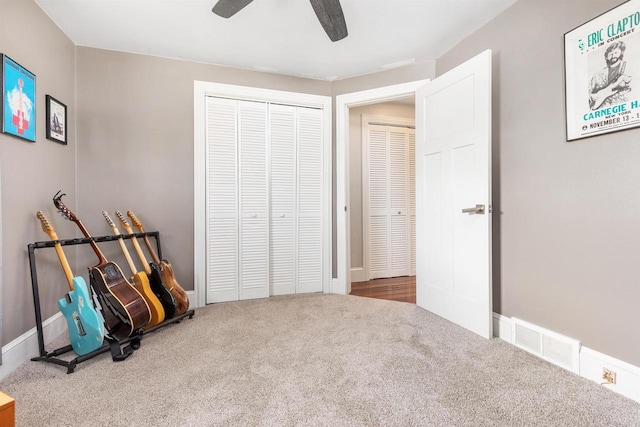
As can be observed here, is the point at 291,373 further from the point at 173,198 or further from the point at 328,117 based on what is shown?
the point at 328,117

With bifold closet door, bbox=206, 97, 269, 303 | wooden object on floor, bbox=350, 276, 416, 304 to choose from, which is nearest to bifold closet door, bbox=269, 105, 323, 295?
bifold closet door, bbox=206, 97, 269, 303

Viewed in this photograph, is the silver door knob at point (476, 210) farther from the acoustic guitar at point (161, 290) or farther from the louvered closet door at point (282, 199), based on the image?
the acoustic guitar at point (161, 290)

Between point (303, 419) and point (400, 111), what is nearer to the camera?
point (303, 419)

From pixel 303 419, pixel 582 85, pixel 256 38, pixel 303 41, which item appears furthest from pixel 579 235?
pixel 256 38

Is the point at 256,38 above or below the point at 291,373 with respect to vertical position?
above

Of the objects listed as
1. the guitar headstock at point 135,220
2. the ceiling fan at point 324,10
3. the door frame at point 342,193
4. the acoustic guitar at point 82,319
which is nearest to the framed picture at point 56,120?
the guitar headstock at point 135,220

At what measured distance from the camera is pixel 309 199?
3.33 meters

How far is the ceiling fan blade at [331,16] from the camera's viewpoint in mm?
1679

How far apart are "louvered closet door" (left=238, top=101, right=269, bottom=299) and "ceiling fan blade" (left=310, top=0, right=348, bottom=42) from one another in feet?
4.40

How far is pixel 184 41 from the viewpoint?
2545 mm

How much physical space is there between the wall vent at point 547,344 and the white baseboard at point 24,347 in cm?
310

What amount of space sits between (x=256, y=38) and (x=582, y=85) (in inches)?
89.5

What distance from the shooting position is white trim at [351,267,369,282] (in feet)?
12.9

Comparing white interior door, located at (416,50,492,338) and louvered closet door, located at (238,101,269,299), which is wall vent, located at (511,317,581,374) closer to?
white interior door, located at (416,50,492,338)
